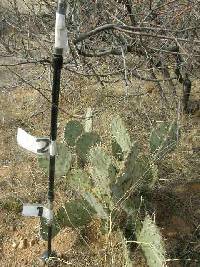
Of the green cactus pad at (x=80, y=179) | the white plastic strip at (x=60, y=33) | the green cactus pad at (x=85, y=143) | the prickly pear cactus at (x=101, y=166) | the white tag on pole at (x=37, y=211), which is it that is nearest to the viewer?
the white plastic strip at (x=60, y=33)

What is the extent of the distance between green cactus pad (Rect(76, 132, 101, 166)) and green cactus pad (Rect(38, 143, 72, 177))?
0.47 feet

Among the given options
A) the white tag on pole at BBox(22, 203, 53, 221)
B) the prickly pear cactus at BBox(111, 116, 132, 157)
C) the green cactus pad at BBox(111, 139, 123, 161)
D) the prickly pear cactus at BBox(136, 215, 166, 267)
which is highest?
the prickly pear cactus at BBox(111, 116, 132, 157)

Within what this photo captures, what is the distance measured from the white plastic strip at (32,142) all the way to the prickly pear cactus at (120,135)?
2.35ft

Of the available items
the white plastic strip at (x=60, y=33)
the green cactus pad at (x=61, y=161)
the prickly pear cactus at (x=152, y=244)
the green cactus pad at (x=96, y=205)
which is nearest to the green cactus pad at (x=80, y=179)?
the green cactus pad at (x=61, y=161)

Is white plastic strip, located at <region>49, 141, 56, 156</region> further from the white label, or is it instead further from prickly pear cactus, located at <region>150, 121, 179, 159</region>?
prickly pear cactus, located at <region>150, 121, 179, 159</region>

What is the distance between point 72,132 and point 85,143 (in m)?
0.19

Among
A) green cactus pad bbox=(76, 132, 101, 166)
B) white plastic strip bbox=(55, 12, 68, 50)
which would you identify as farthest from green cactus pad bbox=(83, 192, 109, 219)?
white plastic strip bbox=(55, 12, 68, 50)

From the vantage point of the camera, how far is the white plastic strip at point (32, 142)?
2279 millimetres

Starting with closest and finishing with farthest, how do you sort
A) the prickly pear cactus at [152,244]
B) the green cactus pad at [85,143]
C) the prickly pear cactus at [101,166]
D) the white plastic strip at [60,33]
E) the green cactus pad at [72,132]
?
the white plastic strip at [60,33], the prickly pear cactus at [152,244], the prickly pear cactus at [101,166], the green cactus pad at [85,143], the green cactus pad at [72,132]

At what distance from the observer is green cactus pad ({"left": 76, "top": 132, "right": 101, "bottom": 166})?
303 centimetres

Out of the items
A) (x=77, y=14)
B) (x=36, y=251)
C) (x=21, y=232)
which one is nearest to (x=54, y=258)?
(x=36, y=251)

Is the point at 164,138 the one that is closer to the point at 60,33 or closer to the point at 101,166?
the point at 101,166

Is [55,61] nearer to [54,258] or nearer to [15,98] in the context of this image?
[54,258]

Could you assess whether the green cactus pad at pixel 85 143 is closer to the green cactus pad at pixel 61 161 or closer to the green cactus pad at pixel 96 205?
the green cactus pad at pixel 61 161
